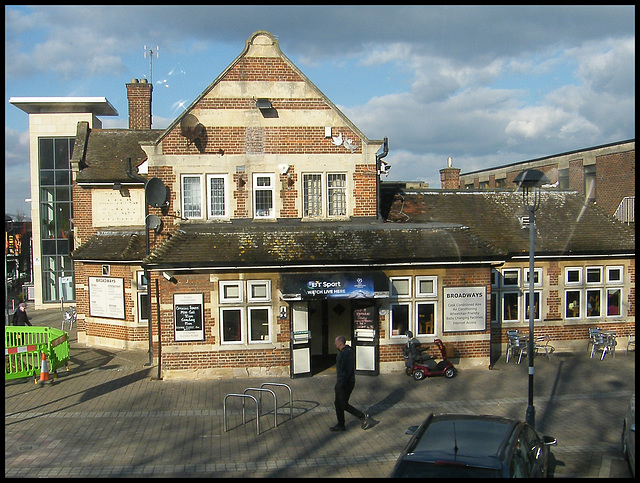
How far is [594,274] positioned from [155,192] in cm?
1420

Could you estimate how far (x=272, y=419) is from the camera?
39.4ft

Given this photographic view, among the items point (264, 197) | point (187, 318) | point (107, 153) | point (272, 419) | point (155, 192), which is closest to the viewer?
point (272, 419)

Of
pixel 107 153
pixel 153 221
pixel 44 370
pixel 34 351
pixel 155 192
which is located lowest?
pixel 44 370

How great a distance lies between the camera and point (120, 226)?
21.1m

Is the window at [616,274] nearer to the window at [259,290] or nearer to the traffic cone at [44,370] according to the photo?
the window at [259,290]

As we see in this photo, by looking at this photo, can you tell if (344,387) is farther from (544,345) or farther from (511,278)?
(544,345)

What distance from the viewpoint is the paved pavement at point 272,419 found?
9516 mm

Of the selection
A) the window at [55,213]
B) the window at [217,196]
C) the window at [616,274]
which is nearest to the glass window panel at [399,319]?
the window at [217,196]

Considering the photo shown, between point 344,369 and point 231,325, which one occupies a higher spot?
point 231,325

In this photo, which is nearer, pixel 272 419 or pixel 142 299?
pixel 272 419

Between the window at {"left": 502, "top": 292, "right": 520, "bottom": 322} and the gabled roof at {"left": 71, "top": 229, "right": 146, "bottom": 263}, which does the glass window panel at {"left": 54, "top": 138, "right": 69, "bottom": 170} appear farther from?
the window at {"left": 502, "top": 292, "right": 520, "bottom": 322}

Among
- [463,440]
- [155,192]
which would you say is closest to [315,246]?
[155,192]

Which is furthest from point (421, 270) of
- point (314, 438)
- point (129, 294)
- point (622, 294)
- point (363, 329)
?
point (129, 294)

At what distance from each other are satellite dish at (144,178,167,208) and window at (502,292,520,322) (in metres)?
11.1
